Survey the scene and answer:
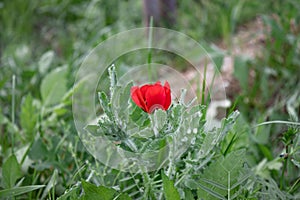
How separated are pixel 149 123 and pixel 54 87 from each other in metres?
0.75

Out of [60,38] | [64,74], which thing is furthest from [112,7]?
[64,74]

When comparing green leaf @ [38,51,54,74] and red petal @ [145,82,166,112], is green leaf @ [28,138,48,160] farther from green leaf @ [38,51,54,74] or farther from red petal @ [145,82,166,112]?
green leaf @ [38,51,54,74]

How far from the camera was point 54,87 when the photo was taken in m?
1.63

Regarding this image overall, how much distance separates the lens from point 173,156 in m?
1.00

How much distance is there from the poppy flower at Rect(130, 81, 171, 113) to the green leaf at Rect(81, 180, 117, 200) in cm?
19

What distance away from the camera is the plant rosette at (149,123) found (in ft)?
2.88

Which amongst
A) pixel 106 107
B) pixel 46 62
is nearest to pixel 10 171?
pixel 106 107

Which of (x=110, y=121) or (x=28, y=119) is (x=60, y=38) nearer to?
(x=28, y=119)

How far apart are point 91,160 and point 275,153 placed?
0.53 m

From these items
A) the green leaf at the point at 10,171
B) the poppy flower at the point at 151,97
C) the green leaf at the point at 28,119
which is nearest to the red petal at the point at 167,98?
the poppy flower at the point at 151,97

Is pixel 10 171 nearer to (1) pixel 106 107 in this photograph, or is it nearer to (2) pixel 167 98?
(1) pixel 106 107

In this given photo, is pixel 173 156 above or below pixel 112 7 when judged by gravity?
below

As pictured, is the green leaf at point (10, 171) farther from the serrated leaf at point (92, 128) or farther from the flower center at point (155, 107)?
the flower center at point (155, 107)

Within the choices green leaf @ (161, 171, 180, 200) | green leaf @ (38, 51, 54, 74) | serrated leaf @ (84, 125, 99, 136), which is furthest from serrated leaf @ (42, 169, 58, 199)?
green leaf @ (38, 51, 54, 74)
